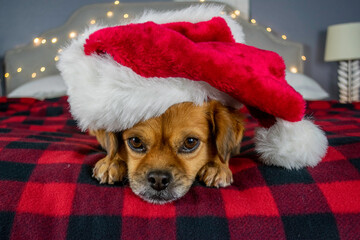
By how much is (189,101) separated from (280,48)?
155 inches

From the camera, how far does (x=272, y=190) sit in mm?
1024

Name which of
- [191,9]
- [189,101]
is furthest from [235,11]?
[189,101]

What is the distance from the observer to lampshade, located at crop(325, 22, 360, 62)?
14.4ft

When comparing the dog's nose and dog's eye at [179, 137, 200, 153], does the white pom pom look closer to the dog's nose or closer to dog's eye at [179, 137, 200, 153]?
dog's eye at [179, 137, 200, 153]

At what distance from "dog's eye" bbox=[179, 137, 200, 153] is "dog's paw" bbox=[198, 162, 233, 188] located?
0.36 feet

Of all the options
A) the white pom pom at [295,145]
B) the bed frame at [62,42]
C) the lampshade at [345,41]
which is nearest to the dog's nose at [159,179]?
the white pom pom at [295,145]

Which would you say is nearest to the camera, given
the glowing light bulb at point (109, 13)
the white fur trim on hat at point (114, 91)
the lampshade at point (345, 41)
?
the white fur trim on hat at point (114, 91)

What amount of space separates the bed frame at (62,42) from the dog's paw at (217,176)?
3.81m

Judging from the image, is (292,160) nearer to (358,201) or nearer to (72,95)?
(358,201)

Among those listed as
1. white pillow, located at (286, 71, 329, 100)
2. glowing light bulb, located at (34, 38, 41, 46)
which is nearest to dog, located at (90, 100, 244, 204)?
white pillow, located at (286, 71, 329, 100)

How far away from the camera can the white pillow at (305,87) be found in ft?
12.2

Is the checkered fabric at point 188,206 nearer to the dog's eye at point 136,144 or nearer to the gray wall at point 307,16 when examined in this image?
the dog's eye at point 136,144

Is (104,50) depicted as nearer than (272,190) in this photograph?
No

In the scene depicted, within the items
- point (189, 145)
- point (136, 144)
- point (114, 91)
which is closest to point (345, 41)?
point (189, 145)
